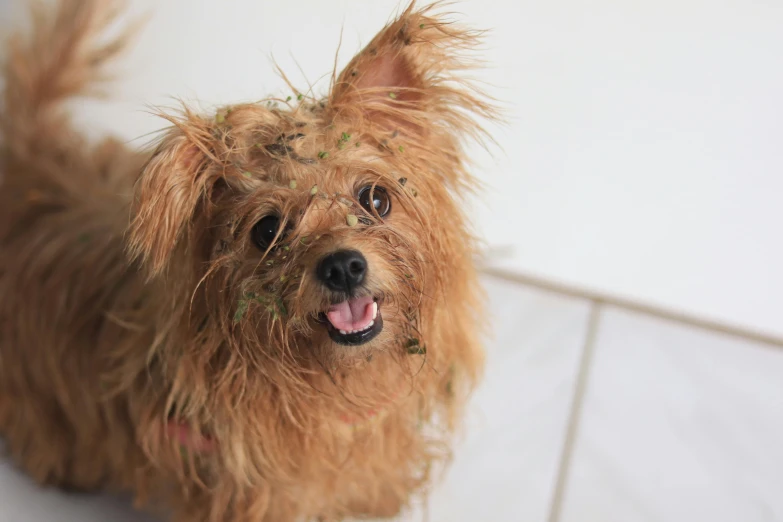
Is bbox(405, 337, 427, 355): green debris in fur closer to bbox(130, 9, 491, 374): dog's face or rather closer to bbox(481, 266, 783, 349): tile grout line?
bbox(130, 9, 491, 374): dog's face

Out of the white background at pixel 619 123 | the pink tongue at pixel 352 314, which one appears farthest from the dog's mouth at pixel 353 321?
the white background at pixel 619 123

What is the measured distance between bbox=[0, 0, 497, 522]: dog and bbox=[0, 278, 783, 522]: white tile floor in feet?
0.53

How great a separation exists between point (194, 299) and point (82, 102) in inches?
50.3

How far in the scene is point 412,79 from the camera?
114 centimetres

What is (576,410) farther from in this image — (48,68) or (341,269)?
(48,68)

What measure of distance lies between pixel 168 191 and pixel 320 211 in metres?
0.22

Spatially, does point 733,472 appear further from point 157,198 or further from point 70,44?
point 70,44

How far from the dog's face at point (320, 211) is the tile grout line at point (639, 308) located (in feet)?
3.07

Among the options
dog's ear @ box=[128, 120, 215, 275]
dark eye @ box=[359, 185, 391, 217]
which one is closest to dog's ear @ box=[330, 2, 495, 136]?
dark eye @ box=[359, 185, 391, 217]

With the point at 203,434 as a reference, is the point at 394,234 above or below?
above

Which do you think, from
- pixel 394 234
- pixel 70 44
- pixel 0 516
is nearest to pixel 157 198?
pixel 394 234

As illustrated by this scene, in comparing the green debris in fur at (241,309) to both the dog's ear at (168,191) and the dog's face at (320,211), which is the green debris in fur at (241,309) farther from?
the dog's ear at (168,191)

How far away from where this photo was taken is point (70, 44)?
160cm

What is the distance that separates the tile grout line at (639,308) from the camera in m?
1.91
